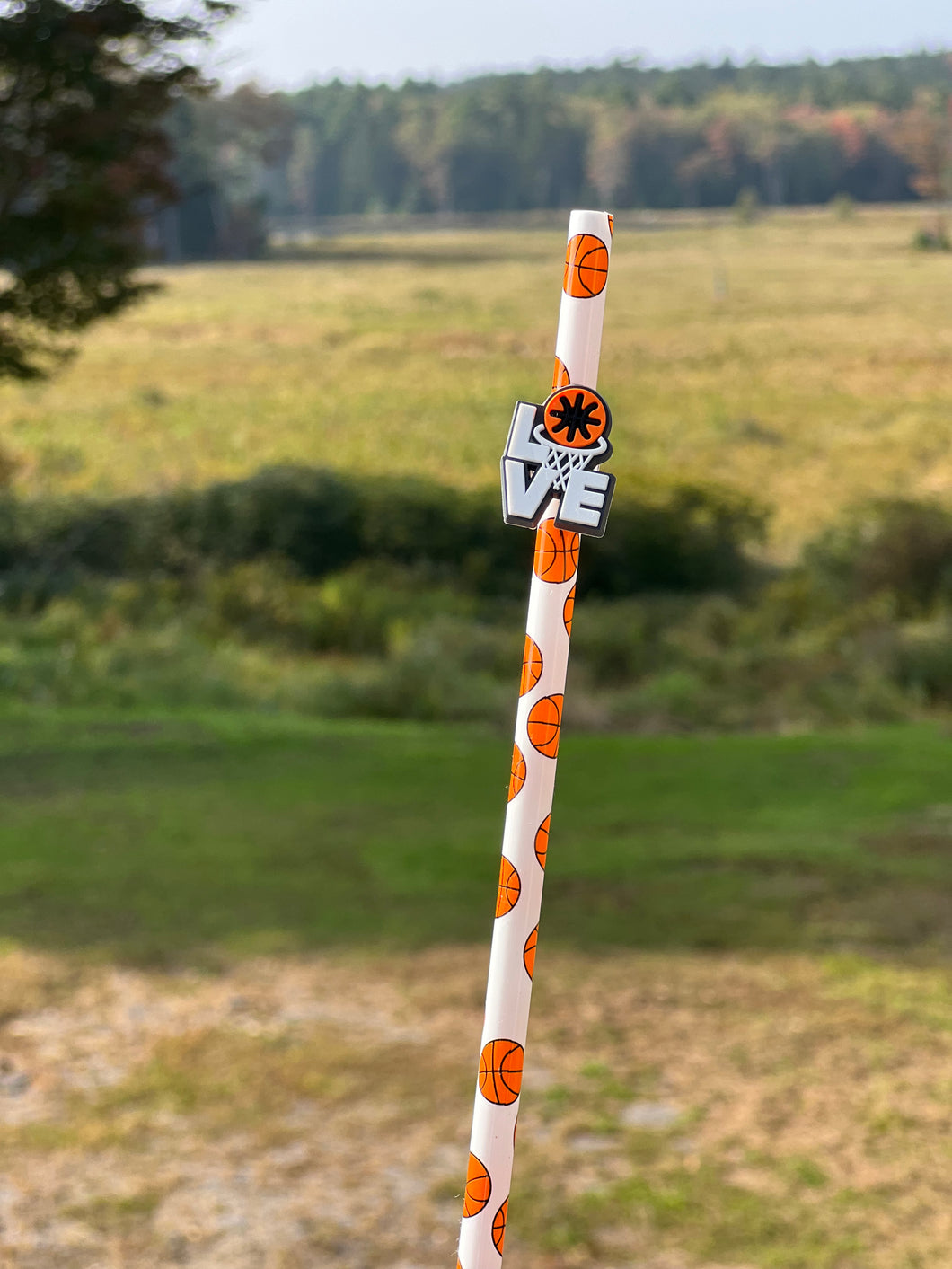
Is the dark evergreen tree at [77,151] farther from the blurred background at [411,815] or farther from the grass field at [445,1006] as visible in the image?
the grass field at [445,1006]

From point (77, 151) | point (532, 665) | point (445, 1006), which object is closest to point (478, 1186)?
point (532, 665)

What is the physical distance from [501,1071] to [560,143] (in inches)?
1386

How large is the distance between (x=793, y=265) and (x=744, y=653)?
22348mm

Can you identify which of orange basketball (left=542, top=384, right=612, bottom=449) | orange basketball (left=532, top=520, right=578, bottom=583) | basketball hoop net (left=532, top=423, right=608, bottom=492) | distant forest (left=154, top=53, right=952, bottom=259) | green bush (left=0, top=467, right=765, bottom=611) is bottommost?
green bush (left=0, top=467, right=765, bottom=611)

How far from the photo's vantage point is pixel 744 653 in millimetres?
10742

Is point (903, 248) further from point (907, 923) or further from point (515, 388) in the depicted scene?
point (907, 923)

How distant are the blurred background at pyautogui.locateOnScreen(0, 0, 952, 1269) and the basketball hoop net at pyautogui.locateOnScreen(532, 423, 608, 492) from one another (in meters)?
2.47

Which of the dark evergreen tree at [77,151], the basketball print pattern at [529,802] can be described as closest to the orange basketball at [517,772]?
the basketball print pattern at [529,802]

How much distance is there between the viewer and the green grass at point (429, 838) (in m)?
5.11

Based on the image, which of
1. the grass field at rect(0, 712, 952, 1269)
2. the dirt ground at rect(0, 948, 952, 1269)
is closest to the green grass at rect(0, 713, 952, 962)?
the grass field at rect(0, 712, 952, 1269)

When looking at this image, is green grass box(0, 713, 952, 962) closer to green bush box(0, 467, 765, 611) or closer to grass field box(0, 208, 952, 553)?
green bush box(0, 467, 765, 611)

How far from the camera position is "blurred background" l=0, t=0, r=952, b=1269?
3.45 m

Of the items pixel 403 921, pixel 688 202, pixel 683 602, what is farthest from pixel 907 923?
A: pixel 688 202

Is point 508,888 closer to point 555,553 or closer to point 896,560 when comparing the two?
point 555,553
